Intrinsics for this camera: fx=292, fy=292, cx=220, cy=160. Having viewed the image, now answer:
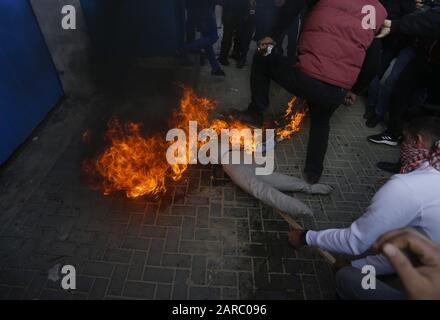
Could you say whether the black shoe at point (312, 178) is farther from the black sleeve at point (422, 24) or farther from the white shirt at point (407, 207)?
the black sleeve at point (422, 24)

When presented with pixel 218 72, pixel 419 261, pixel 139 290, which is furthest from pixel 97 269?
pixel 218 72

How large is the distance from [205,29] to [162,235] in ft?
18.4

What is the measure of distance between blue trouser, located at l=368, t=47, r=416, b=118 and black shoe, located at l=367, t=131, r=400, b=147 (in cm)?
74

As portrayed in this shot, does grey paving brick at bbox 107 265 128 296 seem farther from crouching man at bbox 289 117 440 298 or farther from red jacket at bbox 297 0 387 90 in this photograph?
red jacket at bbox 297 0 387 90

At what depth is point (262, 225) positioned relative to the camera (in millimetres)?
4168

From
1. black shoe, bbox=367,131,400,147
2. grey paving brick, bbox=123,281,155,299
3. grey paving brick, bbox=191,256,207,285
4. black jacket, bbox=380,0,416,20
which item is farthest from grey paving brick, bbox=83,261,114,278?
black jacket, bbox=380,0,416,20

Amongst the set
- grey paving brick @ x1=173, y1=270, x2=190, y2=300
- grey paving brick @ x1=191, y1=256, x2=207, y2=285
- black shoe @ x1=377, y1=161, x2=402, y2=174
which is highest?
grey paving brick @ x1=173, y1=270, x2=190, y2=300

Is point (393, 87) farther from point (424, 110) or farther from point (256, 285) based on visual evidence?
point (256, 285)

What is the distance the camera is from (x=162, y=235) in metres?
3.97

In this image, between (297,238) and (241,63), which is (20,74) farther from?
(241,63)

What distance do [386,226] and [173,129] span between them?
4.16 meters

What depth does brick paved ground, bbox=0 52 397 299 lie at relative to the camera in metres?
3.45
